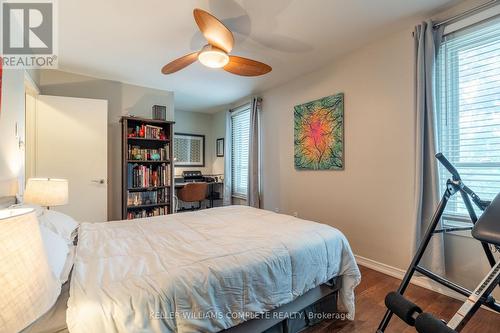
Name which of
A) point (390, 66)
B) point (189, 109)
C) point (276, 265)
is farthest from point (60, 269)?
point (189, 109)

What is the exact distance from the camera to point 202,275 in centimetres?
117

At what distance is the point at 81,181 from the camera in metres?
3.17

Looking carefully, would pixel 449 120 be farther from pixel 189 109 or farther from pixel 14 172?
pixel 189 109

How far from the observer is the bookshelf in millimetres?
3514

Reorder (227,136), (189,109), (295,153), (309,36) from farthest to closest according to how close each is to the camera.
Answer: (189,109) → (227,136) → (295,153) → (309,36)

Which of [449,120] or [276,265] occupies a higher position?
[449,120]

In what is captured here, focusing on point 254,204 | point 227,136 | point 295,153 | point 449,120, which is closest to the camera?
point 449,120

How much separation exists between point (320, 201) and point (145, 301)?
269 cm

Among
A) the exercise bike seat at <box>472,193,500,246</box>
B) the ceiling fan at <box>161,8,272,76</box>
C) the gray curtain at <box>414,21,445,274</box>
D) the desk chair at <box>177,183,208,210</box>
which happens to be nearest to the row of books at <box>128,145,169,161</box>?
the desk chair at <box>177,183,208,210</box>

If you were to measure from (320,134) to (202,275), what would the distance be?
2.56 m

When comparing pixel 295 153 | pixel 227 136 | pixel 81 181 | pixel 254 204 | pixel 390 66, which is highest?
pixel 390 66

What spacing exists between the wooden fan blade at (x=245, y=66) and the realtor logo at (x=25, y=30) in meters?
1.54

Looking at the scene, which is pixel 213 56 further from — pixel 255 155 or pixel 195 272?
pixel 255 155

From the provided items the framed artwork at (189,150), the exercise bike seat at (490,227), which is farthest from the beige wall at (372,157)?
the framed artwork at (189,150)
